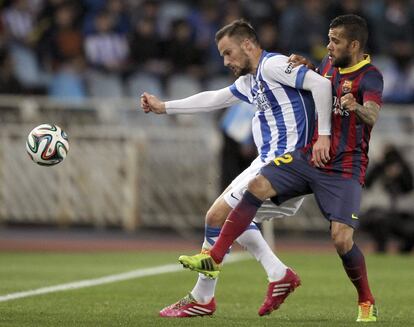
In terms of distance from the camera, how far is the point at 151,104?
377 inches

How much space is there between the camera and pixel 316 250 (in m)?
18.6

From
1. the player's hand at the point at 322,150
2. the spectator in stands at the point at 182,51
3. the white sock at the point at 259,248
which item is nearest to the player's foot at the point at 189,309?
the white sock at the point at 259,248

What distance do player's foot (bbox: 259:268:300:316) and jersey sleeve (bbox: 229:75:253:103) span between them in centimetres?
137

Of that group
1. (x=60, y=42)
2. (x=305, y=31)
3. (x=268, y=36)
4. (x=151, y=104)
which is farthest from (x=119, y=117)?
(x=151, y=104)

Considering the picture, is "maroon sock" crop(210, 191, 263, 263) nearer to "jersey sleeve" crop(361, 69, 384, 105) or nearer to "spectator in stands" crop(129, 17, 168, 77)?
"jersey sleeve" crop(361, 69, 384, 105)

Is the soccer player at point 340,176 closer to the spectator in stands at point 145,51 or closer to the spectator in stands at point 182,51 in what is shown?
the spectator in stands at point 145,51

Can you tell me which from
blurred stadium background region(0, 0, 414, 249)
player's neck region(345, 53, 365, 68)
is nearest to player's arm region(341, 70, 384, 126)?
player's neck region(345, 53, 365, 68)

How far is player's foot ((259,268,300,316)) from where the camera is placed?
928 centimetres

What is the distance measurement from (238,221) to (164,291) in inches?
113

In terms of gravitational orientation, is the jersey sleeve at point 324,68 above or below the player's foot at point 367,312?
above

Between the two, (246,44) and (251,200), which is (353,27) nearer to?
(246,44)

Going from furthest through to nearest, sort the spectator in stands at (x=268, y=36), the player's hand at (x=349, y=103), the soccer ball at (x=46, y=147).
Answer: the spectator in stands at (x=268, y=36), the soccer ball at (x=46, y=147), the player's hand at (x=349, y=103)

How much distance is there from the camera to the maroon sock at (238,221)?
890 centimetres

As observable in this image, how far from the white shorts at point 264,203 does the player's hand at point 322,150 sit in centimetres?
46
